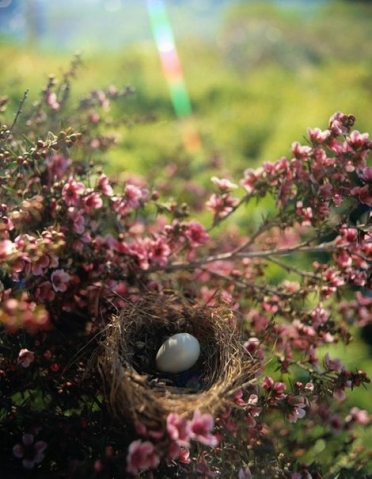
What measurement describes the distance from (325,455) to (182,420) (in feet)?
3.02

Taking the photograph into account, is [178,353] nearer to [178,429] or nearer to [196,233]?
[178,429]

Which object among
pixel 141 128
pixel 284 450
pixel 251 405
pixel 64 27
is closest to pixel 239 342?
pixel 251 405

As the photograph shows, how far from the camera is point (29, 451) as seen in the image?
148 cm

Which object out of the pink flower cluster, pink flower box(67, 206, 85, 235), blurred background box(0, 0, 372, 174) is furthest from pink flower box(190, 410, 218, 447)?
blurred background box(0, 0, 372, 174)

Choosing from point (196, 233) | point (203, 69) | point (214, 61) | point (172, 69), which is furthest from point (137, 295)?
point (214, 61)

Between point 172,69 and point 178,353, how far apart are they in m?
5.90

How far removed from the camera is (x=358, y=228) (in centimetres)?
173

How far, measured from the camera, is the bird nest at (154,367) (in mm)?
1352

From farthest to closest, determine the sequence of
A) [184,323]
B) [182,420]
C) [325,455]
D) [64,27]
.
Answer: [64,27] → [325,455] → [184,323] → [182,420]

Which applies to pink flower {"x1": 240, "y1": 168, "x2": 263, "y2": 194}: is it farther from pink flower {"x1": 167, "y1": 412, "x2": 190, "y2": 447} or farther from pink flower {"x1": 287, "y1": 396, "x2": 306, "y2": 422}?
pink flower {"x1": 167, "y1": 412, "x2": 190, "y2": 447}

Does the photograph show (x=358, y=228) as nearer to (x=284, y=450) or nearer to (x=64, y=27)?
(x=284, y=450)

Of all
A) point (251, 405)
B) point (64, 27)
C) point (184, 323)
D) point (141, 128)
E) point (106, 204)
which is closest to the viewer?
point (251, 405)

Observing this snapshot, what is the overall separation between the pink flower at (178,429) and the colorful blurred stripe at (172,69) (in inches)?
141

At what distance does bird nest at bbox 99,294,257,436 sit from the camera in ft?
4.43
